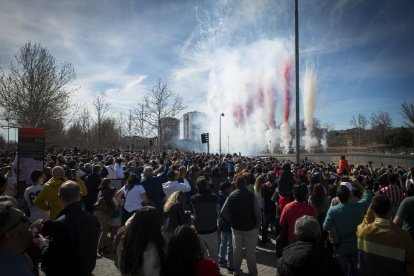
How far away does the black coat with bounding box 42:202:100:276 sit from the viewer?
3.64 m

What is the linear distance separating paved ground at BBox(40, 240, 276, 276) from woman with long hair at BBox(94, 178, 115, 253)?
1.36ft

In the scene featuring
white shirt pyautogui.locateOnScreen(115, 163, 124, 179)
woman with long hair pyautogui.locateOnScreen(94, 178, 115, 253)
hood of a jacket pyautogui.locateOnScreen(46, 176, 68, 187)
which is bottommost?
woman with long hair pyautogui.locateOnScreen(94, 178, 115, 253)

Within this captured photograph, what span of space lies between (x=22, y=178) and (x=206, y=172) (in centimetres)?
619

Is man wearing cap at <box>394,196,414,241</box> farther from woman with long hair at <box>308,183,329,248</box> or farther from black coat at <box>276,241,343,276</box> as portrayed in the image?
black coat at <box>276,241,343,276</box>

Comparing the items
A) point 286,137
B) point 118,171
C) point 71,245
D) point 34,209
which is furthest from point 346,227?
point 286,137

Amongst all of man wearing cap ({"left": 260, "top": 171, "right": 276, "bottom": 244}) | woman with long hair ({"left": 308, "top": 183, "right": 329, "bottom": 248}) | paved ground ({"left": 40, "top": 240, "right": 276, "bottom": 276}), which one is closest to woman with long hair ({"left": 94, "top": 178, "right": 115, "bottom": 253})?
paved ground ({"left": 40, "top": 240, "right": 276, "bottom": 276})

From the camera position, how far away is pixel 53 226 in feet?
12.2

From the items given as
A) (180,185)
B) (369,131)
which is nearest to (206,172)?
(180,185)

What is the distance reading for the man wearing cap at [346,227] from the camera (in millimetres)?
5141

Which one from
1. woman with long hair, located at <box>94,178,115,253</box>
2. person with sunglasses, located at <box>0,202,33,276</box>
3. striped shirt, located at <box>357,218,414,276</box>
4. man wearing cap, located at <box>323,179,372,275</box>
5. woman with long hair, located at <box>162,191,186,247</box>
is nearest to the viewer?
person with sunglasses, located at <box>0,202,33,276</box>

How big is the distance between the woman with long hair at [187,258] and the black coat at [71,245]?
1.21 m

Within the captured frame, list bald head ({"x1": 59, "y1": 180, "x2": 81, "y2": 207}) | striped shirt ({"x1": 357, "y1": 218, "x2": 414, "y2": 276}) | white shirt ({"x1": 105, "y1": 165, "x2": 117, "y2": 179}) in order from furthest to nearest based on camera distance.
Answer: white shirt ({"x1": 105, "y1": 165, "x2": 117, "y2": 179}) → bald head ({"x1": 59, "y1": 180, "x2": 81, "y2": 207}) → striped shirt ({"x1": 357, "y1": 218, "x2": 414, "y2": 276})

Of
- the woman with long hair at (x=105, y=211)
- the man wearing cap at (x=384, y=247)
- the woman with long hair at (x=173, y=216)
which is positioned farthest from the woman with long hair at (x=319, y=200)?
the woman with long hair at (x=105, y=211)

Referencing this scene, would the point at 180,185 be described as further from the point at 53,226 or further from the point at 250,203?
the point at 53,226
